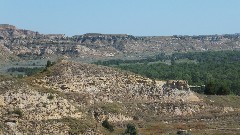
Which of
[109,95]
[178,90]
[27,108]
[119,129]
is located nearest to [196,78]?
[178,90]

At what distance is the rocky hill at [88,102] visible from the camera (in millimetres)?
43062

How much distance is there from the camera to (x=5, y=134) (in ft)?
122

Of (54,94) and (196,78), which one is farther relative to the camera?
(196,78)

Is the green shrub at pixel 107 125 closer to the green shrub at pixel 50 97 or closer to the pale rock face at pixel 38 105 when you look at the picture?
the pale rock face at pixel 38 105

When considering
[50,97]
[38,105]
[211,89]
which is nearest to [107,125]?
[50,97]

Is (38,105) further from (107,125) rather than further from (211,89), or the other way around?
(211,89)

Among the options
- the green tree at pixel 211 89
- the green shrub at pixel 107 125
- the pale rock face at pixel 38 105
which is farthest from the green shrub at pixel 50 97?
the green tree at pixel 211 89

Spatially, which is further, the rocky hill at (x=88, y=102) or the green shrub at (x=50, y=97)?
the green shrub at (x=50, y=97)

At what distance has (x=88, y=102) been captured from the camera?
57188 millimetres

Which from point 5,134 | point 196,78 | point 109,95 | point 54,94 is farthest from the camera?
point 196,78

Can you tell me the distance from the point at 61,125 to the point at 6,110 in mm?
5298

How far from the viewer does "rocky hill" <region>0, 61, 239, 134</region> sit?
43.1 metres

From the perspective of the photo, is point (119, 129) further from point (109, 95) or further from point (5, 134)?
point (5, 134)

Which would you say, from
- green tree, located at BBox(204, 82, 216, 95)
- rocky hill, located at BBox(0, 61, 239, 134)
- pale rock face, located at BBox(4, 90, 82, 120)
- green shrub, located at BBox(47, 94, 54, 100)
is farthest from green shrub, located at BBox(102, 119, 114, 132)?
green tree, located at BBox(204, 82, 216, 95)
